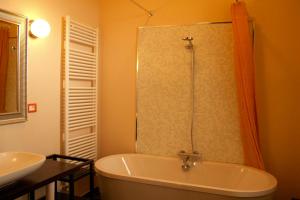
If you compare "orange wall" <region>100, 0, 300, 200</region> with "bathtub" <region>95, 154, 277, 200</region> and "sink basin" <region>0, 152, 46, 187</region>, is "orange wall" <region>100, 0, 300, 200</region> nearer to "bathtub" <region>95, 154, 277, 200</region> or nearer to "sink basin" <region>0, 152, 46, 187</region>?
"bathtub" <region>95, 154, 277, 200</region>

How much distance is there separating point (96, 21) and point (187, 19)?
1208mm

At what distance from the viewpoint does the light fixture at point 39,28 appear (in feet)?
7.61

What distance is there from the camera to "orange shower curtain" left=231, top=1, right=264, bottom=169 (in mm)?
2590

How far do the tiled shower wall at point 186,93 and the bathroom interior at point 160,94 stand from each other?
0.04 ft

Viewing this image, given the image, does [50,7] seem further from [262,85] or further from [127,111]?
[262,85]

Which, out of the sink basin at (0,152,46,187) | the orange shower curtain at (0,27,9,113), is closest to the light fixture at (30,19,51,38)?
the orange shower curtain at (0,27,9,113)

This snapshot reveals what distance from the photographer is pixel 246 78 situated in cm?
259

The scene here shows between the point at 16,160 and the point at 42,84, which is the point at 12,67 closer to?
the point at 42,84

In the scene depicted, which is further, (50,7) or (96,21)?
(96,21)

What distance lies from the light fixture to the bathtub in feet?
4.69

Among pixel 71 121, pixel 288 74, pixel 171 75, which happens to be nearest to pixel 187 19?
pixel 171 75

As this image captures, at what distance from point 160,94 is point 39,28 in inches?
59.7

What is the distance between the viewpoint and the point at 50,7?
2.57 metres

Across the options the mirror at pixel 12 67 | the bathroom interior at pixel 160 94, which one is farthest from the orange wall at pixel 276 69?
the mirror at pixel 12 67
